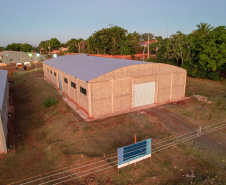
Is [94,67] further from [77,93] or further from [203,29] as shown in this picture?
[203,29]

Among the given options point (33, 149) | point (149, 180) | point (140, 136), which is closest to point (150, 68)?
point (140, 136)

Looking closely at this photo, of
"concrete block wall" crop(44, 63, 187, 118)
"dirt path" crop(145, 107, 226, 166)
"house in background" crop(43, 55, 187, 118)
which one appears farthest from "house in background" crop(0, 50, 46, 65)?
"dirt path" crop(145, 107, 226, 166)

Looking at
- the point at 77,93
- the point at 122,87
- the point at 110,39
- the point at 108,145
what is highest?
the point at 110,39

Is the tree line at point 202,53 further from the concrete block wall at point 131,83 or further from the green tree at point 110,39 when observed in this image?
the green tree at point 110,39

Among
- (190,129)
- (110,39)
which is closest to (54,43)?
(110,39)

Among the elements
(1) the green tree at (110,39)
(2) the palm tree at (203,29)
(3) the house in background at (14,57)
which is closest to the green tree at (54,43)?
(3) the house in background at (14,57)

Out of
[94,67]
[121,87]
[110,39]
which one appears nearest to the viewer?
[121,87]

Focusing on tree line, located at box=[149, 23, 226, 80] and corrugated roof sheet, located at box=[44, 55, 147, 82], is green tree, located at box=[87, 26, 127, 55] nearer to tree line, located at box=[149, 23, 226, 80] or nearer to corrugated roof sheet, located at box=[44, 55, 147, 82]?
tree line, located at box=[149, 23, 226, 80]
